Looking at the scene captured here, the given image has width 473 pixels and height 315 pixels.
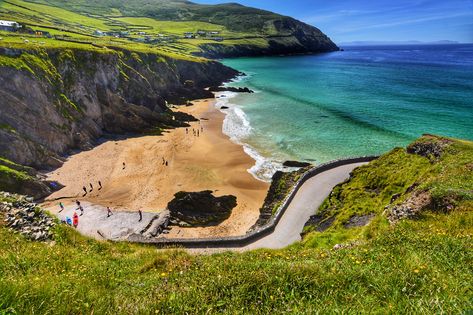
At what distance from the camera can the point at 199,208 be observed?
97.2ft

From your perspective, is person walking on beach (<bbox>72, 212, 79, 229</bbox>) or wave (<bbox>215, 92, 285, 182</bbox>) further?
wave (<bbox>215, 92, 285, 182</bbox>)

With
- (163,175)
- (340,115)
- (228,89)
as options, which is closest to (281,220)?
(163,175)

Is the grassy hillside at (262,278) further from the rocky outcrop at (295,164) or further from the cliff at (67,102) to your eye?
the cliff at (67,102)

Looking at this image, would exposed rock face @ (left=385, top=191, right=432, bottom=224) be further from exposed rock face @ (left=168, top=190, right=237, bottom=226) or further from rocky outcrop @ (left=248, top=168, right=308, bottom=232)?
exposed rock face @ (left=168, top=190, right=237, bottom=226)

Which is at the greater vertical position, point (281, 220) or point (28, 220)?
point (28, 220)

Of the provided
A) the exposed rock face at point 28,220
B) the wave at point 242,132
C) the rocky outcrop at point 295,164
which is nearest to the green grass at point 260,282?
the exposed rock face at point 28,220

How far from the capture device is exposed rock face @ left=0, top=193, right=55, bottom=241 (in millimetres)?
13211

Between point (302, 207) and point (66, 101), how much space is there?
39.5 meters

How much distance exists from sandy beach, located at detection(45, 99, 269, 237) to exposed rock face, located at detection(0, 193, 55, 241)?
12767mm

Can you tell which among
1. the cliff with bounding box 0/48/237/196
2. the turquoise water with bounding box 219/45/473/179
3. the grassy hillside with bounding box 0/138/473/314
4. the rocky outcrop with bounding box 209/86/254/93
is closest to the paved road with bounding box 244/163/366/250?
the grassy hillside with bounding box 0/138/473/314

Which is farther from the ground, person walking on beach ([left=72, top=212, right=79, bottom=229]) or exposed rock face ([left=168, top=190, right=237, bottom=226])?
exposed rock face ([left=168, top=190, right=237, bottom=226])

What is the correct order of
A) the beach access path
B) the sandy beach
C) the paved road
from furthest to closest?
1. the sandy beach
2. the beach access path
3. the paved road

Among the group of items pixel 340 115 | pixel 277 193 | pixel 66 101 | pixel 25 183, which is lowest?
pixel 25 183

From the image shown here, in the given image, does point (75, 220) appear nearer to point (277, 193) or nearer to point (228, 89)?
point (277, 193)
